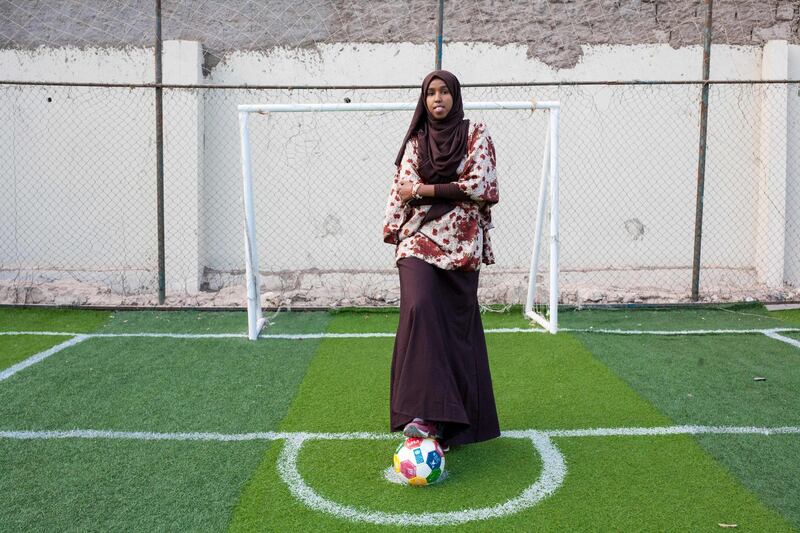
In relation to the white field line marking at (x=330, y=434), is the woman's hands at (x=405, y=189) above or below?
above

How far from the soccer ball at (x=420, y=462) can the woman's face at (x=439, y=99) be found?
154 cm

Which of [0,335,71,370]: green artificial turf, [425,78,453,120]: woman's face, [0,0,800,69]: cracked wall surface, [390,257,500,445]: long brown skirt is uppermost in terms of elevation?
[0,0,800,69]: cracked wall surface

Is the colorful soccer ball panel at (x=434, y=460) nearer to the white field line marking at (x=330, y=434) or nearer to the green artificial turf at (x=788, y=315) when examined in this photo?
the white field line marking at (x=330, y=434)

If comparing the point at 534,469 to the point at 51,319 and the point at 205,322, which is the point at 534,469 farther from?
the point at 51,319

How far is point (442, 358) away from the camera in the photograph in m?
3.20

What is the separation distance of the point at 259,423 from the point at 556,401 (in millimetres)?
1825

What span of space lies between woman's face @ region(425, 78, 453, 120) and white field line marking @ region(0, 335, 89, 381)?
3.56 m

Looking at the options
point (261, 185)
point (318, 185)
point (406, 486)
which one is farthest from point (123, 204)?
point (406, 486)

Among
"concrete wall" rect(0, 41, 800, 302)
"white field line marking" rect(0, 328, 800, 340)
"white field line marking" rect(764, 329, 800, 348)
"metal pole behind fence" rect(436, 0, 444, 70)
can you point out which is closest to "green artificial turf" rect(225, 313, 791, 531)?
"white field line marking" rect(0, 328, 800, 340)

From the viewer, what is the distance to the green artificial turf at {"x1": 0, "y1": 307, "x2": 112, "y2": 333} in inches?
256

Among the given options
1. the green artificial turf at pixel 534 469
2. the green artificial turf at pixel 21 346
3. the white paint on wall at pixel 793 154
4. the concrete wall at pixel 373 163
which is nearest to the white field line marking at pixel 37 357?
the green artificial turf at pixel 21 346

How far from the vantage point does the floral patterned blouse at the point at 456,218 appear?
10.9 ft

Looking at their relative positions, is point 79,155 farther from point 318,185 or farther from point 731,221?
point 731,221

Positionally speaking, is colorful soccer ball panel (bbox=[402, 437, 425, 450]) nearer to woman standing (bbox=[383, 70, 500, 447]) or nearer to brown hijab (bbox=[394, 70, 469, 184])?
woman standing (bbox=[383, 70, 500, 447])
